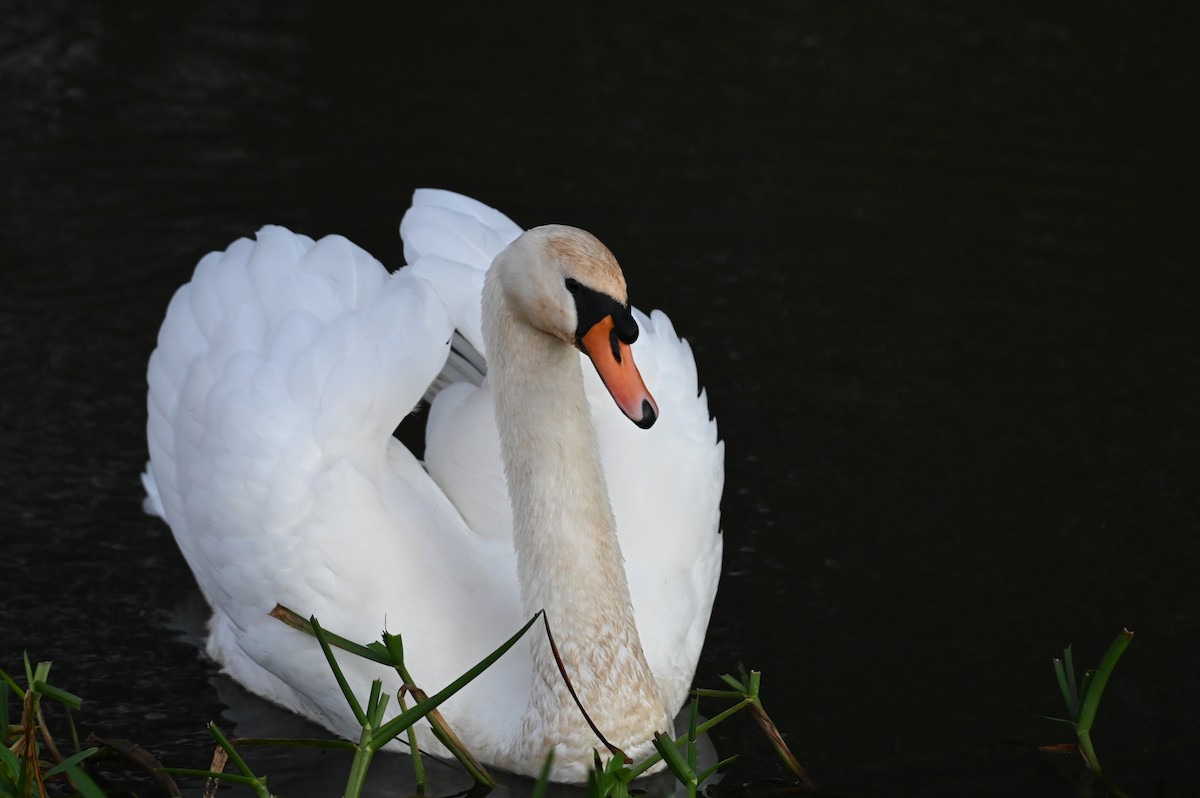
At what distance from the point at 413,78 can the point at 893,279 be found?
3.86m

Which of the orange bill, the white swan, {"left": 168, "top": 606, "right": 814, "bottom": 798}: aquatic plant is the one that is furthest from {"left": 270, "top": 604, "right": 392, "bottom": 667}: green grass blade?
the orange bill

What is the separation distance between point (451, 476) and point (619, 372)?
1.57 metres

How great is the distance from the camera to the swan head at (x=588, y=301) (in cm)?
429

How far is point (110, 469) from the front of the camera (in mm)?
6816

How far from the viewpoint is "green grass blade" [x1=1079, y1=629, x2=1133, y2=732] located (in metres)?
4.21

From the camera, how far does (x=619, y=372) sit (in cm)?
430

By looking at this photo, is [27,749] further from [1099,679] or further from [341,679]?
[1099,679]

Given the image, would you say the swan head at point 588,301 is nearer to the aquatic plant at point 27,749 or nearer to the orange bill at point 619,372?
the orange bill at point 619,372

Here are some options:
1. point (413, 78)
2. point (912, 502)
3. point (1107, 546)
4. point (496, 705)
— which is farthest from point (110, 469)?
point (413, 78)

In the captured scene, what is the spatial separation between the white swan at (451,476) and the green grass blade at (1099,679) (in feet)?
3.78

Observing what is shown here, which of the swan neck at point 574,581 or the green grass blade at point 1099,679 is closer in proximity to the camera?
the green grass blade at point 1099,679

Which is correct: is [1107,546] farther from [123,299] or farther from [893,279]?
[123,299]

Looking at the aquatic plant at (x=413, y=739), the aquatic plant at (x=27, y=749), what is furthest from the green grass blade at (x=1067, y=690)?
the aquatic plant at (x=27, y=749)

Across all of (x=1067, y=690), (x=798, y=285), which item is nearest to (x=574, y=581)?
(x=1067, y=690)
